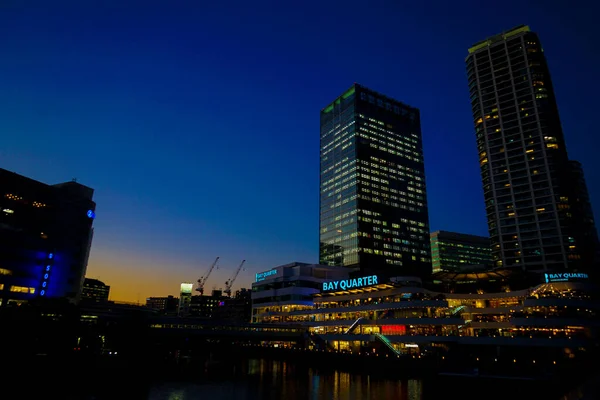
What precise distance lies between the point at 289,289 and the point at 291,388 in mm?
102689

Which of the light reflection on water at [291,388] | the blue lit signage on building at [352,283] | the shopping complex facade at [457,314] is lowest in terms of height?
the light reflection on water at [291,388]

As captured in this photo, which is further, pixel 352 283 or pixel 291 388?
pixel 352 283

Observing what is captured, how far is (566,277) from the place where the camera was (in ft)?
377

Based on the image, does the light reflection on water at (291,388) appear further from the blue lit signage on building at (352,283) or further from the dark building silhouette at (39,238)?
the dark building silhouette at (39,238)

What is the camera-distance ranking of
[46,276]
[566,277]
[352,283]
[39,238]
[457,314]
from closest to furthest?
[566,277] < [457,314] < [352,283] < [46,276] < [39,238]

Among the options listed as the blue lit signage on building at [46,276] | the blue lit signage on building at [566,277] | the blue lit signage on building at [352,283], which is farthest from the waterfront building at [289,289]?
the blue lit signage on building at [46,276]

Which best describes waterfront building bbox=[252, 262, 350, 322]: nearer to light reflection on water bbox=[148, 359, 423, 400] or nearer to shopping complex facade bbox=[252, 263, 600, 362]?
shopping complex facade bbox=[252, 263, 600, 362]

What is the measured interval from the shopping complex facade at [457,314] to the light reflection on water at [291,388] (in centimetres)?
2715

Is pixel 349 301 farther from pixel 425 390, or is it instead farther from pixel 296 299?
pixel 425 390

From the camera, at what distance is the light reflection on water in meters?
67.5

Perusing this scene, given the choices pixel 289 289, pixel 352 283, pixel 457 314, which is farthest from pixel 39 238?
pixel 457 314

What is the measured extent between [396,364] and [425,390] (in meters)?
21.2

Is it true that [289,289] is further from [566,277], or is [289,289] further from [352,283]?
[566,277]

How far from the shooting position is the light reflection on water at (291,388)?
221 feet
